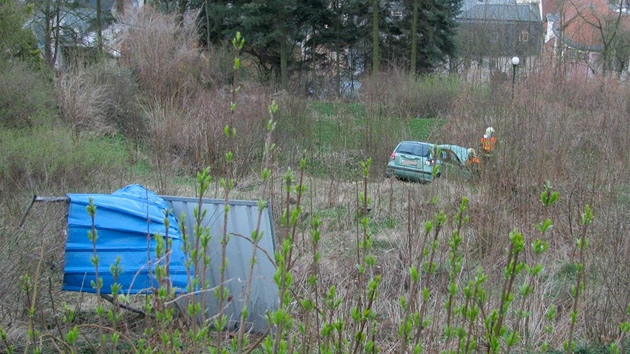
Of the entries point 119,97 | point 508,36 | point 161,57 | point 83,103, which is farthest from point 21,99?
point 508,36

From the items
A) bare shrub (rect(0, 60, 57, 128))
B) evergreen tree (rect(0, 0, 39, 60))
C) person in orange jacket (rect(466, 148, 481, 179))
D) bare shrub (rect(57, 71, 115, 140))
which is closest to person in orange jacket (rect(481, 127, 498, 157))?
person in orange jacket (rect(466, 148, 481, 179))

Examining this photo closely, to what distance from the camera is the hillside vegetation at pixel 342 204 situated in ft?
8.87

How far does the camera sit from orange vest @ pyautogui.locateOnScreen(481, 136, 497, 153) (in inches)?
366

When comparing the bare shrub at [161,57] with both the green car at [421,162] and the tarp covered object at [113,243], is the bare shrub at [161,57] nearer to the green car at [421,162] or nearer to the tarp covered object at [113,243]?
the green car at [421,162]

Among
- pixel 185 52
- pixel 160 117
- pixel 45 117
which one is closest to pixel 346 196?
pixel 160 117

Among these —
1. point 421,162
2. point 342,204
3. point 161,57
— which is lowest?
point 342,204

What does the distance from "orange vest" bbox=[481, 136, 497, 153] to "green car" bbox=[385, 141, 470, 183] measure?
31 cm

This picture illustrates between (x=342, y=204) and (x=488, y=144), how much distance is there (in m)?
2.23

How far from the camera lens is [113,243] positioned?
6129 millimetres

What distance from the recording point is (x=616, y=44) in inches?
1229

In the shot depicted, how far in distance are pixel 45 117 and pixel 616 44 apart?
2391cm

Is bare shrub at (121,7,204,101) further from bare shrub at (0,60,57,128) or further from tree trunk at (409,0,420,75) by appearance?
tree trunk at (409,0,420,75)

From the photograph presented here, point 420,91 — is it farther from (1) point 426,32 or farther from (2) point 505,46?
(1) point 426,32

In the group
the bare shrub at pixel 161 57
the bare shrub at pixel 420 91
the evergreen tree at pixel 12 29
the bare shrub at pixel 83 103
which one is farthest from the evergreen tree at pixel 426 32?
the evergreen tree at pixel 12 29
